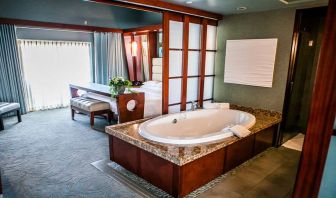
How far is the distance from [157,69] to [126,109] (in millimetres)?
1803

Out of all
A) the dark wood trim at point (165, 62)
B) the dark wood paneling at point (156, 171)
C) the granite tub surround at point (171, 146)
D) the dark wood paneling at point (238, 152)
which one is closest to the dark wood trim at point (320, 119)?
the granite tub surround at point (171, 146)

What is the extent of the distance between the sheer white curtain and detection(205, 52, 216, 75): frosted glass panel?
3631mm

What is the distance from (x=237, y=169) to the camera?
8.63 feet

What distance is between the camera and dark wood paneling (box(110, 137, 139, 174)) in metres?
2.41

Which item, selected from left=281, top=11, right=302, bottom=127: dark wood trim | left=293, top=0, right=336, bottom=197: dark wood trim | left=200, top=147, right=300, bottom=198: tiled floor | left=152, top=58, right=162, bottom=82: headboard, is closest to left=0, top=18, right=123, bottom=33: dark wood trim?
left=152, top=58, right=162, bottom=82: headboard

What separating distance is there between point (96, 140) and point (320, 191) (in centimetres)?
325

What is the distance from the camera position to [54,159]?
9.39ft

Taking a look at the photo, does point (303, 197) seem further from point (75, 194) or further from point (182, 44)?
point (182, 44)

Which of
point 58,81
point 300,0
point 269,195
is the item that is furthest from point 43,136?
point 300,0

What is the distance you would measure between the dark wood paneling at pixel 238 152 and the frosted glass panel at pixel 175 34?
1.72 metres

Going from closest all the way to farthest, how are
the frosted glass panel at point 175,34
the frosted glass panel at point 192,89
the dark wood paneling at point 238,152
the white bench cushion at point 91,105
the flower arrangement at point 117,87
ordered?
the dark wood paneling at point 238,152
the frosted glass panel at point 175,34
the flower arrangement at point 117,87
the frosted glass panel at point 192,89
the white bench cushion at point 91,105

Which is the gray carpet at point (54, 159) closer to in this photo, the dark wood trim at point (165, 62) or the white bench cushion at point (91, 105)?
the white bench cushion at point (91, 105)

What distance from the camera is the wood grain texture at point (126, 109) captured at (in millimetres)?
3342

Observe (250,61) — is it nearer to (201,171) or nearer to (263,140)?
(263,140)
